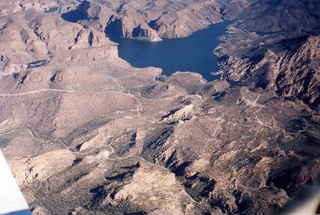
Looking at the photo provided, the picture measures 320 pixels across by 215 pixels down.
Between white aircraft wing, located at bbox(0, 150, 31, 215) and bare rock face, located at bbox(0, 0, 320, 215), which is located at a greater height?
white aircraft wing, located at bbox(0, 150, 31, 215)

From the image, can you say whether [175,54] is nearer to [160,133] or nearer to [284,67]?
[284,67]

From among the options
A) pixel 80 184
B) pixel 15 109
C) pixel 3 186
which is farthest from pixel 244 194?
pixel 15 109

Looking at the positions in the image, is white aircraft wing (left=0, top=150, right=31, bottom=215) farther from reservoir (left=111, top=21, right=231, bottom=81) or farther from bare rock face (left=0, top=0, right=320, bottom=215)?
reservoir (left=111, top=21, right=231, bottom=81)

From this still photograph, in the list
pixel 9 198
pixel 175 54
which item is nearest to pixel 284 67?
pixel 175 54

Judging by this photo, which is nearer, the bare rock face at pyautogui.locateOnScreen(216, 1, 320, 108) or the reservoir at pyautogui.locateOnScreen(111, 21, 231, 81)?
the bare rock face at pyautogui.locateOnScreen(216, 1, 320, 108)

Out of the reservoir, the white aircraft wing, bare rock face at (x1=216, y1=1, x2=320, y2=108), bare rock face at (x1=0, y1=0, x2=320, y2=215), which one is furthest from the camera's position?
the reservoir

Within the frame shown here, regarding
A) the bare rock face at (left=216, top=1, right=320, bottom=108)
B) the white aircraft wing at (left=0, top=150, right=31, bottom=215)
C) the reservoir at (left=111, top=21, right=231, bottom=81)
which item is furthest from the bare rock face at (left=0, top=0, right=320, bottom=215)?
the white aircraft wing at (left=0, top=150, right=31, bottom=215)

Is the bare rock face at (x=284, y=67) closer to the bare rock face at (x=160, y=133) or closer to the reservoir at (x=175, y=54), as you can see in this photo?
the bare rock face at (x=160, y=133)
